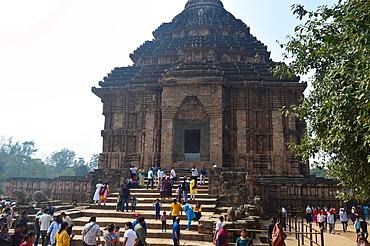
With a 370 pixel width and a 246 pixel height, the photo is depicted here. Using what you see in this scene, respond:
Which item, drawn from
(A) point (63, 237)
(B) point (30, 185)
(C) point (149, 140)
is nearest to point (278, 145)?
(C) point (149, 140)

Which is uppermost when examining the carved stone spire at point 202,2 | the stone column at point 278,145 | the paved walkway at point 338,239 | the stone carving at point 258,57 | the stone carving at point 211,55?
the carved stone spire at point 202,2

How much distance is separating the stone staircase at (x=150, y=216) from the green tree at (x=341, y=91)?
461 centimetres

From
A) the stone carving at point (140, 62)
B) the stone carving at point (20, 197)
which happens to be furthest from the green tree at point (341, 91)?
the stone carving at point (140, 62)

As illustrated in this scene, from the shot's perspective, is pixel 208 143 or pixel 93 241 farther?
pixel 208 143

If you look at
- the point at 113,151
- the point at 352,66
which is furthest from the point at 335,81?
the point at 113,151

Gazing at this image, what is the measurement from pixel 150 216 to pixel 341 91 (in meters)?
8.45

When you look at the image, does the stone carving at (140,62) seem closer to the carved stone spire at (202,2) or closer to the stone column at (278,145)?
the carved stone spire at (202,2)

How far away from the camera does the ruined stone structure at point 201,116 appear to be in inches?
825

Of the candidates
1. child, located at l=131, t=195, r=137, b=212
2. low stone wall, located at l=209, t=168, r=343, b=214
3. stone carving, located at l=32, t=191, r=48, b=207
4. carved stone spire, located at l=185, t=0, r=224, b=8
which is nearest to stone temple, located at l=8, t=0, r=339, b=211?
low stone wall, located at l=209, t=168, r=343, b=214

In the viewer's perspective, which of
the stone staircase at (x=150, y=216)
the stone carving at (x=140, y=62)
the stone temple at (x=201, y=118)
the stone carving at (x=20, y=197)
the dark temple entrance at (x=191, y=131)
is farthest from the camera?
the stone carving at (x=140, y=62)

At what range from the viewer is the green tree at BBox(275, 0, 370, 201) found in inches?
247

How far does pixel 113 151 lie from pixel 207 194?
10.6 m

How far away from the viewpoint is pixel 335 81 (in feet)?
24.5

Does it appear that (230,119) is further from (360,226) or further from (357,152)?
(357,152)
